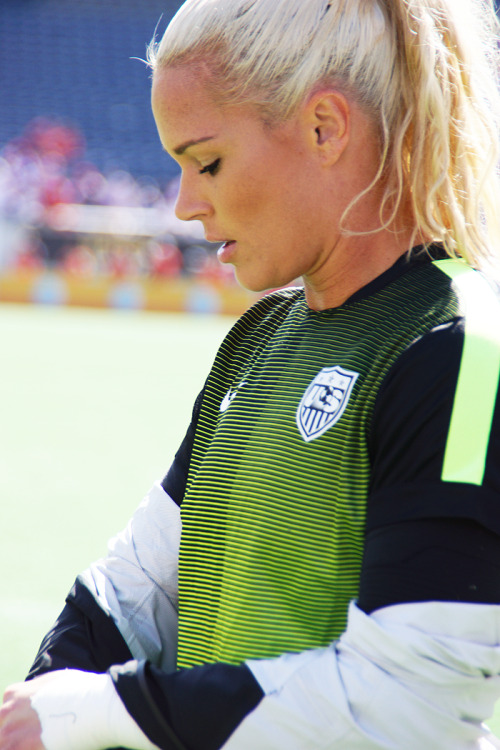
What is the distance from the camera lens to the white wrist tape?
0.99 m

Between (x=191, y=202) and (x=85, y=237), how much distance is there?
12.0 metres

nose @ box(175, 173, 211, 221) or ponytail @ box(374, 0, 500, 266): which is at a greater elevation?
ponytail @ box(374, 0, 500, 266)

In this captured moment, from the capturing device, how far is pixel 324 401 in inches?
42.1

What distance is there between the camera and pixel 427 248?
1.14 metres

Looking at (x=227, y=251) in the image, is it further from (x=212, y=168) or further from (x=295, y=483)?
(x=295, y=483)

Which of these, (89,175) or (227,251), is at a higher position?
(227,251)

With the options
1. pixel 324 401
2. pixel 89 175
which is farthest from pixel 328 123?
pixel 89 175

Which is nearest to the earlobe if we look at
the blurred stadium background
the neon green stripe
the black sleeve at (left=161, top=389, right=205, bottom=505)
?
the neon green stripe

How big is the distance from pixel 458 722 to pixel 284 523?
0.94 feet

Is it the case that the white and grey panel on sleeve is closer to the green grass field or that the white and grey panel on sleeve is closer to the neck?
the neck

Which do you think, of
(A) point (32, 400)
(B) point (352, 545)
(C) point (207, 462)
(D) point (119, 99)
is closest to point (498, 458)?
(B) point (352, 545)

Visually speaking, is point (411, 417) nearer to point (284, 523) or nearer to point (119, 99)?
point (284, 523)

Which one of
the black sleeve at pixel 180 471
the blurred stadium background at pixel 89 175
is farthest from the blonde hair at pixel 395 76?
the blurred stadium background at pixel 89 175

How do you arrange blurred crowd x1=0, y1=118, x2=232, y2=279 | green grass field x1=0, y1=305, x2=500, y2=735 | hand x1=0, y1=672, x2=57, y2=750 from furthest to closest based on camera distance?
blurred crowd x1=0, y1=118, x2=232, y2=279
green grass field x1=0, y1=305, x2=500, y2=735
hand x1=0, y1=672, x2=57, y2=750
